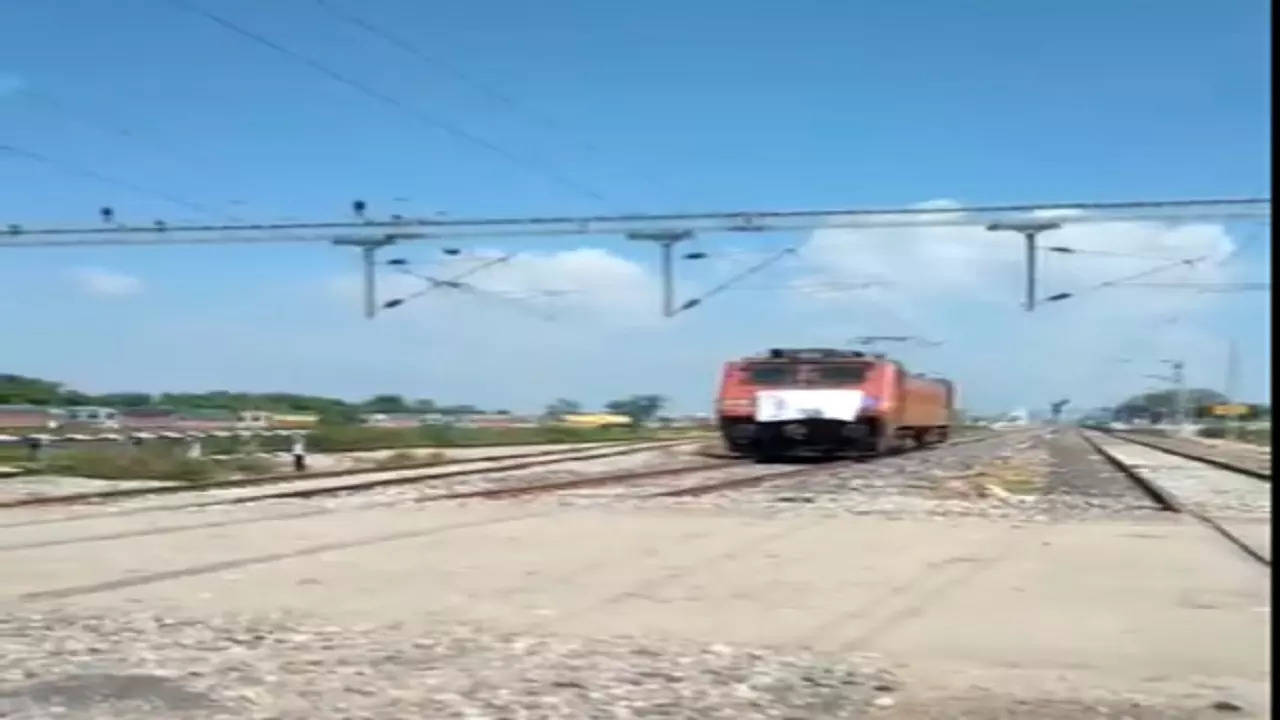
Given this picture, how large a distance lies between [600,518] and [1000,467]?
2251cm

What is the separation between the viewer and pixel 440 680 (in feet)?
24.4

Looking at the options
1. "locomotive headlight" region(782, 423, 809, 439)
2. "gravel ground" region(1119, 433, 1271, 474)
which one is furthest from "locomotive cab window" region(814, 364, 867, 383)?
"gravel ground" region(1119, 433, 1271, 474)

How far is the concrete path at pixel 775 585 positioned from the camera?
28.1ft

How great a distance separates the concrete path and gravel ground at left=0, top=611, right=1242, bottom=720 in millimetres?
466

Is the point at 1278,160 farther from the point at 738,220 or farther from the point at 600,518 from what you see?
the point at 738,220

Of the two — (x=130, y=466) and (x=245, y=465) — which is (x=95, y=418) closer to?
(x=245, y=465)

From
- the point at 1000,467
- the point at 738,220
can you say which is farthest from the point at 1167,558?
the point at 1000,467

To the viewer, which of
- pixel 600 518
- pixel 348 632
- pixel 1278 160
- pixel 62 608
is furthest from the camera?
pixel 600 518

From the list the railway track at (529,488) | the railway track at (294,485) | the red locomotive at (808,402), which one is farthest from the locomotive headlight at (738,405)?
the railway track at (294,485)

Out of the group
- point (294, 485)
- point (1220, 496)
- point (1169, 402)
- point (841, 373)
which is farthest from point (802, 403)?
point (1169, 402)

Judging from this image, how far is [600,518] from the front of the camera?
744 inches

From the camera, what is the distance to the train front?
1549 inches

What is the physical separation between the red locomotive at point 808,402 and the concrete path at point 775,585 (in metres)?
20.9

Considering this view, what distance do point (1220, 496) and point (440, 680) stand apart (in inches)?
848
